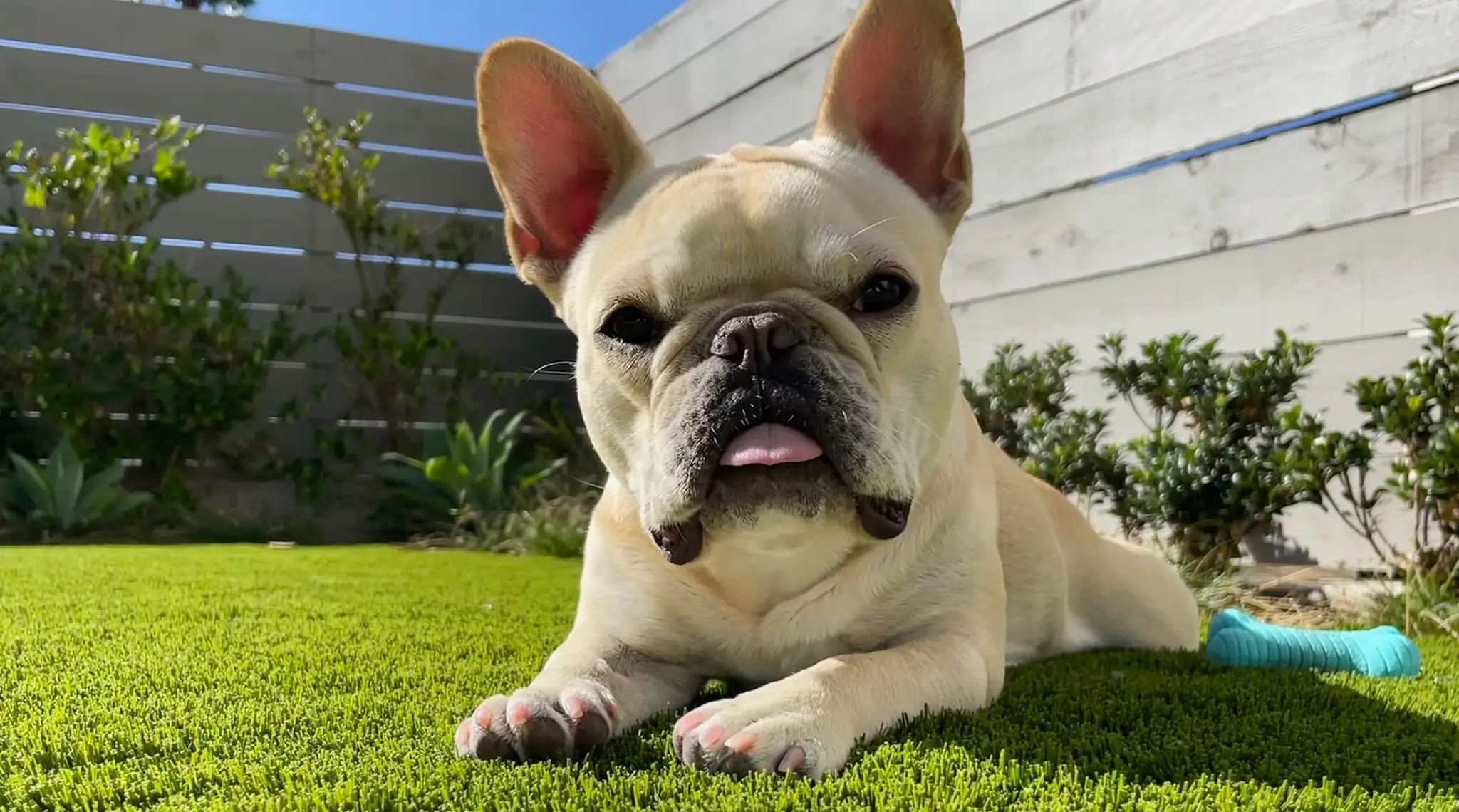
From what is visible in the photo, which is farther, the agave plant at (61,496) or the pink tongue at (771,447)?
the agave plant at (61,496)

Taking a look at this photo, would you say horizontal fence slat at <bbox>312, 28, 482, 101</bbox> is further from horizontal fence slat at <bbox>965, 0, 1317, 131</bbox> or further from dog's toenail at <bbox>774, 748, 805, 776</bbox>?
dog's toenail at <bbox>774, 748, 805, 776</bbox>

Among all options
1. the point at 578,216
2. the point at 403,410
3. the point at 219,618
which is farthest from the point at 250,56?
the point at 578,216

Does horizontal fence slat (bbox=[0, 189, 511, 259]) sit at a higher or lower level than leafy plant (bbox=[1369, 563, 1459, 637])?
higher

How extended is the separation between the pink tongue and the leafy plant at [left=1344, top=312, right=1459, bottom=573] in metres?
2.17

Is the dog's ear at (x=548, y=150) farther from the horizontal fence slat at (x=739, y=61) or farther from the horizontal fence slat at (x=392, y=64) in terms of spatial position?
the horizontal fence slat at (x=392, y=64)

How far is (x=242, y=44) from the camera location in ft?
24.4

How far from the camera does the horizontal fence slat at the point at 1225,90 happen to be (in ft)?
10.5

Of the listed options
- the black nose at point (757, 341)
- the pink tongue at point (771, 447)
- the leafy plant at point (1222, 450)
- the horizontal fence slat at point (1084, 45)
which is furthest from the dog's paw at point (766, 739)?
the horizontal fence slat at point (1084, 45)

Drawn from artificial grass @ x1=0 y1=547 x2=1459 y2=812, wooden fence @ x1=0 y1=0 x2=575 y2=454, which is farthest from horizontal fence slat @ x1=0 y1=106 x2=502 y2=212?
artificial grass @ x1=0 y1=547 x2=1459 y2=812

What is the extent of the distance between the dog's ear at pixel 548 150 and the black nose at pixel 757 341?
0.64 meters

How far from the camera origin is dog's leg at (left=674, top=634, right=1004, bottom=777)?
1.25 meters

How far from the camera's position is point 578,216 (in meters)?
2.02

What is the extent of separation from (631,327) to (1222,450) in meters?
2.51

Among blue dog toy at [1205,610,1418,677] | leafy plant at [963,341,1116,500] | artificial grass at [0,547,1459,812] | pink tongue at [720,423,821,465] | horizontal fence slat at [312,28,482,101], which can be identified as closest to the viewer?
artificial grass at [0,547,1459,812]
